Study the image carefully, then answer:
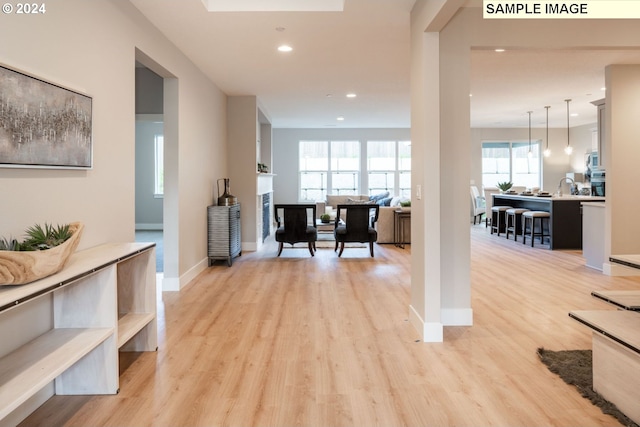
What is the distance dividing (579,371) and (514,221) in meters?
6.34

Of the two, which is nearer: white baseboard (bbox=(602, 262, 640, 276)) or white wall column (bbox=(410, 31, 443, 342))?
white wall column (bbox=(410, 31, 443, 342))

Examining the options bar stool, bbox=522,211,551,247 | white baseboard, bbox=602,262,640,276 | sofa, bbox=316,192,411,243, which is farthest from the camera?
sofa, bbox=316,192,411,243

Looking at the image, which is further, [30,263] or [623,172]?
[623,172]

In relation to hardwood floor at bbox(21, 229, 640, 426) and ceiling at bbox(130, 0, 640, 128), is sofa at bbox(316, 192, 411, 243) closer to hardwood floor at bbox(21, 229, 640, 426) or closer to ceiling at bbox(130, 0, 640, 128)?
ceiling at bbox(130, 0, 640, 128)

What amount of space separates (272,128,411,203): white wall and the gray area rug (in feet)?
30.7

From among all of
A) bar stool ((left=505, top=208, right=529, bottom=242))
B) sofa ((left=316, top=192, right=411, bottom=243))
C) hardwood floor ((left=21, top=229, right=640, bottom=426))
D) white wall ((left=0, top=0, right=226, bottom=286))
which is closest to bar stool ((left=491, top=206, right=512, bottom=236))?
bar stool ((left=505, top=208, right=529, bottom=242))

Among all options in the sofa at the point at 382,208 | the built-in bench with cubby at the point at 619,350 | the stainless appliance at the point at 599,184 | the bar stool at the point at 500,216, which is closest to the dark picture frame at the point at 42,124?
the built-in bench with cubby at the point at 619,350

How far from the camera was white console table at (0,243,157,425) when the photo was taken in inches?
69.5

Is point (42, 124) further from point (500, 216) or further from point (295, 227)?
point (500, 216)

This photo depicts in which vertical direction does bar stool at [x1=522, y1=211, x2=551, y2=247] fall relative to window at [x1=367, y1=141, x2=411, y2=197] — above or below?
below

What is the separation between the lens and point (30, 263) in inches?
65.6

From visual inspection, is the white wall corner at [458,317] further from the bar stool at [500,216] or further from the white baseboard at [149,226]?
the white baseboard at [149,226]

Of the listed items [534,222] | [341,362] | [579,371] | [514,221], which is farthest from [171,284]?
[514,221]

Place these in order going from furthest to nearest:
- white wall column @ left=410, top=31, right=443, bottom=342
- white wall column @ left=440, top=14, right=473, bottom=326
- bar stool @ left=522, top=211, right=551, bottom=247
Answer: bar stool @ left=522, top=211, right=551, bottom=247, white wall column @ left=440, top=14, right=473, bottom=326, white wall column @ left=410, top=31, right=443, bottom=342
